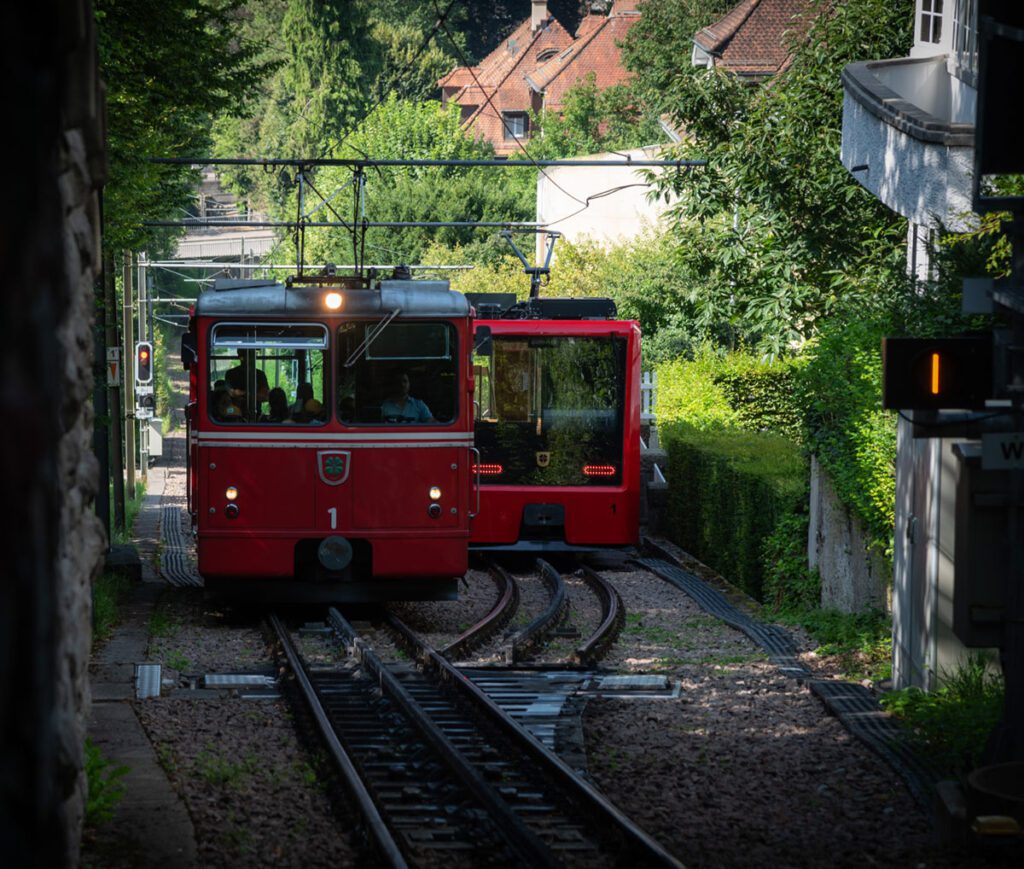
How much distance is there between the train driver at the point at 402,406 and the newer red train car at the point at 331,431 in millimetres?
12

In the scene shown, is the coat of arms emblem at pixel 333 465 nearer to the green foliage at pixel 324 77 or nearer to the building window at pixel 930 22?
the building window at pixel 930 22

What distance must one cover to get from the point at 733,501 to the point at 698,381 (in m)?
9.56

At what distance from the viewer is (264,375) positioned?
1409cm

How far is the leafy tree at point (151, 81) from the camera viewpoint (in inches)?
565

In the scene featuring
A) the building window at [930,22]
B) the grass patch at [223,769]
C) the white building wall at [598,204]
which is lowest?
the grass patch at [223,769]

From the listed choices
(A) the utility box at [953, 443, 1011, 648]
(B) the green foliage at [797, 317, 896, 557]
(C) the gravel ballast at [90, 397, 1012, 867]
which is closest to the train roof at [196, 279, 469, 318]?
(C) the gravel ballast at [90, 397, 1012, 867]

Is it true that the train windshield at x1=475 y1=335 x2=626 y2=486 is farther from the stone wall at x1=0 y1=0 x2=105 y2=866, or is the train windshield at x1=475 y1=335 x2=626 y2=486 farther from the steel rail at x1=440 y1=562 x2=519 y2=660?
the stone wall at x1=0 y1=0 x2=105 y2=866

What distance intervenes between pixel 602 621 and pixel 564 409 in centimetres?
463

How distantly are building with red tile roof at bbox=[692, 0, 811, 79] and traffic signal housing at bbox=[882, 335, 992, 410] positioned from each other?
118 feet

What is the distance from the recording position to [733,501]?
715 inches

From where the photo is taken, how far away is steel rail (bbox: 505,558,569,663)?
41.1 feet

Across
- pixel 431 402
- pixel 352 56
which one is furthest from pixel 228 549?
pixel 352 56

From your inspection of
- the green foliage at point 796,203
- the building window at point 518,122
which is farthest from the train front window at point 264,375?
the building window at point 518,122

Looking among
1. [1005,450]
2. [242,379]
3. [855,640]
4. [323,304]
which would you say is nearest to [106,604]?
[242,379]
